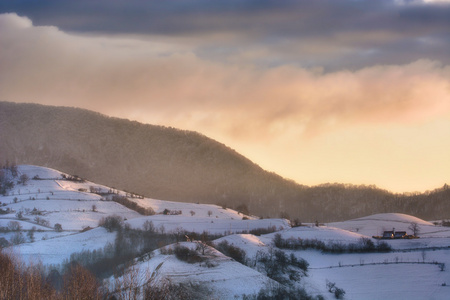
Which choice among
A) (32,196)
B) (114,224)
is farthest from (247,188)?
(114,224)

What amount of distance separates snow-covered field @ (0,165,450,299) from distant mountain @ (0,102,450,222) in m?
26.6

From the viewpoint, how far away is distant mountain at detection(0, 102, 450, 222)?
154 metres

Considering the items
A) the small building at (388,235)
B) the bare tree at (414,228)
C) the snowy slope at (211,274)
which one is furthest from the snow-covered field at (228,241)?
the small building at (388,235)

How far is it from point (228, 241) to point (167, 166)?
95349 millimetres

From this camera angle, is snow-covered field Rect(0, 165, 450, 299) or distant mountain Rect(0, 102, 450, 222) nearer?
snow-covered field Rect(0, 165, 450, 299)

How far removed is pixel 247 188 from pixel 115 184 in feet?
89.3

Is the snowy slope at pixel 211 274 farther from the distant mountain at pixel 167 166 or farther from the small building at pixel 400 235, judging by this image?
the distant mountain at pixel 167 166

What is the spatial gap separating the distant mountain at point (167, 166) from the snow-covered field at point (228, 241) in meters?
26.6

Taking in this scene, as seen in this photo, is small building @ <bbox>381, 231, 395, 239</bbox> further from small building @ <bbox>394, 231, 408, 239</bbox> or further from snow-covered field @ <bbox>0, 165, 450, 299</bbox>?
snow-covered field @ <bbox>0, 165, 450, 299</bbox>

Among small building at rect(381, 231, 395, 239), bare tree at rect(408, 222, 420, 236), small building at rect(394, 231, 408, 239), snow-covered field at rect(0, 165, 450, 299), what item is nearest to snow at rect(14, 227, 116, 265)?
snow-covered field at rect(0, 165, 450, 299)

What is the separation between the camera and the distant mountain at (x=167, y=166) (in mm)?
154500

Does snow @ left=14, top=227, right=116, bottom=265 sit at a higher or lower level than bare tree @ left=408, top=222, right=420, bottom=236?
lower

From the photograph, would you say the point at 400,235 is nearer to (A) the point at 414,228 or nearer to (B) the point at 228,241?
(A) the point at 414,228

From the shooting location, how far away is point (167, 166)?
7087 inches
